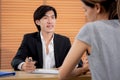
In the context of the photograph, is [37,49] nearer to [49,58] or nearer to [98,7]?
[49,58]

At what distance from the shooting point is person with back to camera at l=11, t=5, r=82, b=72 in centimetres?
298

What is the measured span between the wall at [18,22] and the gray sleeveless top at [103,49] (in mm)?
3764

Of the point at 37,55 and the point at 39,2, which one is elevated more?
the point at 39,2

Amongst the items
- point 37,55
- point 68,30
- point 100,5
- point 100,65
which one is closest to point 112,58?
point 100,65

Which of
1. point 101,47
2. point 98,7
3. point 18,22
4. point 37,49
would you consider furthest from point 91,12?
point 18,22

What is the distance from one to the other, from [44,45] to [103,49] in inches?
71.7

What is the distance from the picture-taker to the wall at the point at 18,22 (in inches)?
195

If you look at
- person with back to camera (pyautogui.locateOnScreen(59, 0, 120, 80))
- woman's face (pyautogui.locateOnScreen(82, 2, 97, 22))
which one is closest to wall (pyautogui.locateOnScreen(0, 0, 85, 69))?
woman's face (pyautogui.locateOnScreen(82, 2, 97, 22))

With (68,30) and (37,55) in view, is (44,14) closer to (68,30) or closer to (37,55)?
(37,55)

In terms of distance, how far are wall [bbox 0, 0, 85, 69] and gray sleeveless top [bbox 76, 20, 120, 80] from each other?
3.76m

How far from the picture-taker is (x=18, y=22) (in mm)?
4988

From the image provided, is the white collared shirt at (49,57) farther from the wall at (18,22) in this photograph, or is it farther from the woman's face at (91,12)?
the wall at (18,22)

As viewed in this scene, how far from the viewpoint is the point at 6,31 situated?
4.96 metres

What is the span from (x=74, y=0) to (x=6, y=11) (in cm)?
128
